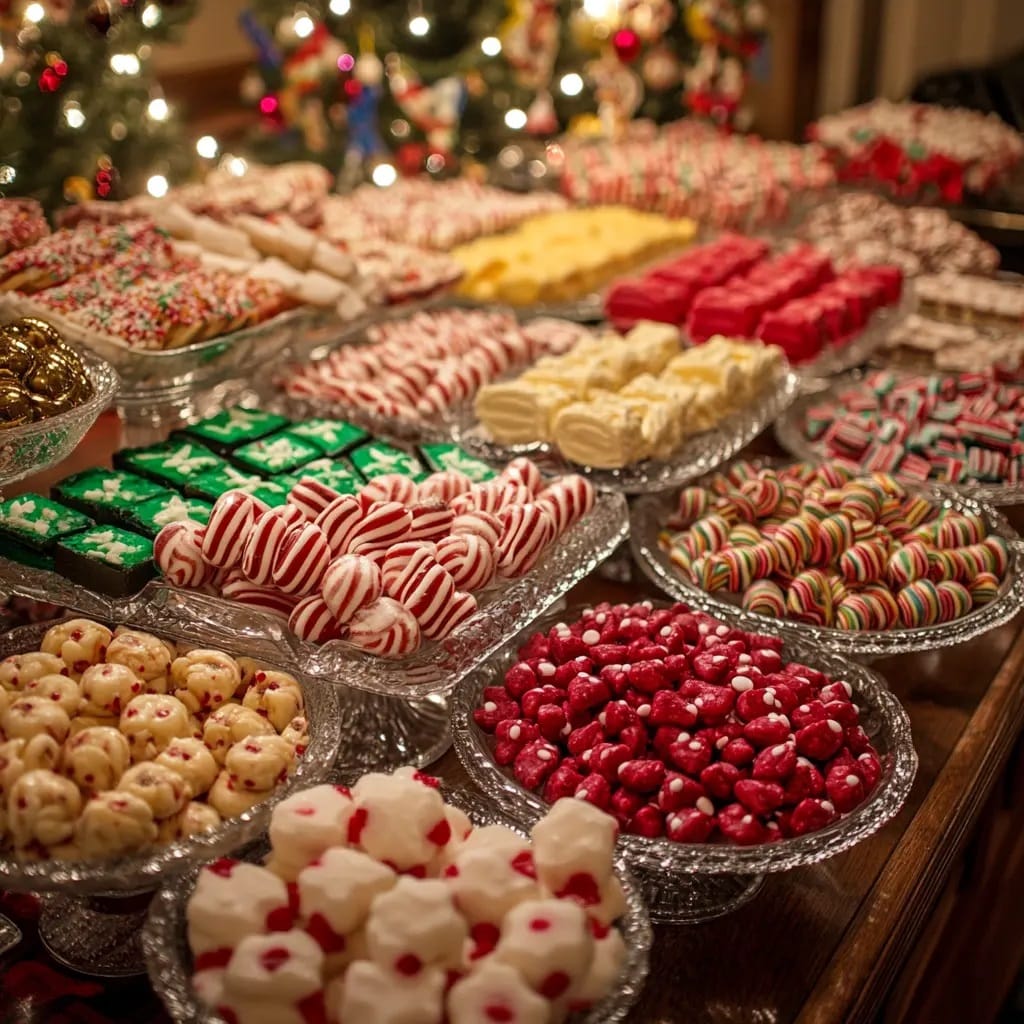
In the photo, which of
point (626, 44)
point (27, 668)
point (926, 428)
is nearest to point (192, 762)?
point (27, 668)

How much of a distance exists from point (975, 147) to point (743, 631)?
359cm

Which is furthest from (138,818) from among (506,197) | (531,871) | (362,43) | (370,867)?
(362,43)

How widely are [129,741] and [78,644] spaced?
0.63ft

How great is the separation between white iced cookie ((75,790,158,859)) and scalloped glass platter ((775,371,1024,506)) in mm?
1566

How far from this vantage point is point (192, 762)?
1.30m

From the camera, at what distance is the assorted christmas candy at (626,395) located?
216 centimetres

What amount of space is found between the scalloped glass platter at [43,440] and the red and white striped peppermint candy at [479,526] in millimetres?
562

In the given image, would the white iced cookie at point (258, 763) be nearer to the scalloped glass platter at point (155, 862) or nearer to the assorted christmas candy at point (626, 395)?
the scalloped glass platter at point (155, 862)

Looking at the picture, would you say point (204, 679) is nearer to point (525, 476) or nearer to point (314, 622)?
point (314, 622)

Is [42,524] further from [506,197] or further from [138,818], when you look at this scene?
[506,197]

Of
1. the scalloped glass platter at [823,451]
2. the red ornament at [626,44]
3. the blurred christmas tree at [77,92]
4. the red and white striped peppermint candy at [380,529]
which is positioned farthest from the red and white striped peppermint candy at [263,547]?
the red ornament at [626,44]

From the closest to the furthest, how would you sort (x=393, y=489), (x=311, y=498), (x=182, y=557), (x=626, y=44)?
(x=182, y=557) → (x=311, y=498) → (x=393, y=489) → (x=626, y=44)

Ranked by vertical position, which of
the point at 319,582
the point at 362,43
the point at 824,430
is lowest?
the point at 824,430

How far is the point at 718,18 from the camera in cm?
502
